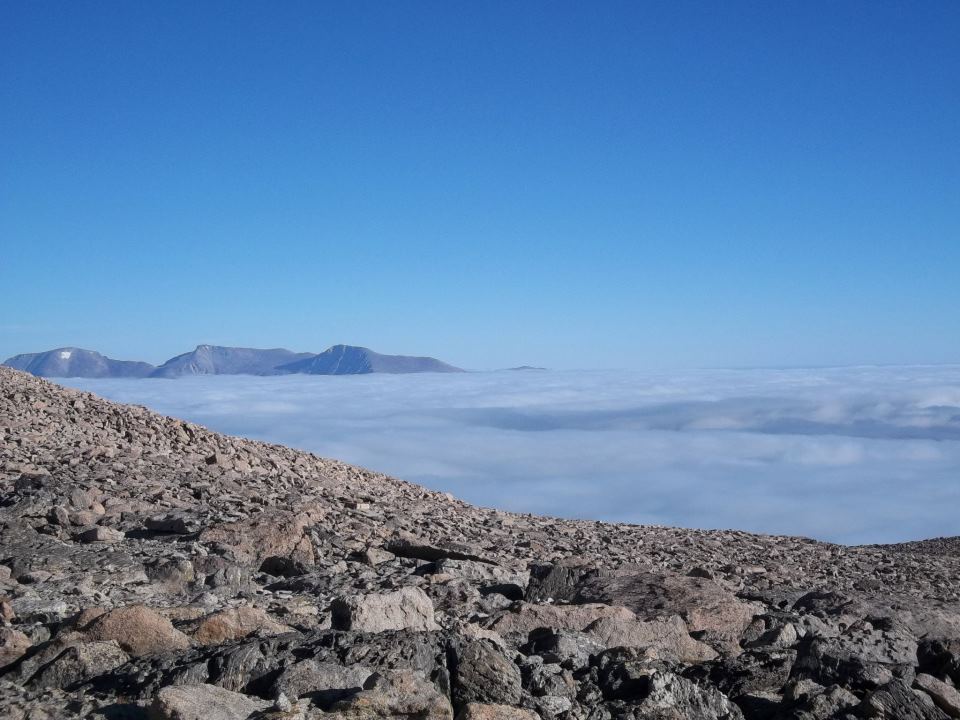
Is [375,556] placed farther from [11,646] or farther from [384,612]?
[11,646]

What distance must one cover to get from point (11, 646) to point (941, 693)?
20.4 feet

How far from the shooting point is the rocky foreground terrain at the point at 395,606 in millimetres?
5297

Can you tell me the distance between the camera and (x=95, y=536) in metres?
10.4

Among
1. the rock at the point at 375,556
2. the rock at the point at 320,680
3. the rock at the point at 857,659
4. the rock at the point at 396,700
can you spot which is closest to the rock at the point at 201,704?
the rock at the point at 320,680

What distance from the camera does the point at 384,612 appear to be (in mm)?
7117

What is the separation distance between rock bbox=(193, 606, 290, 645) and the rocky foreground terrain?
0.02 metres

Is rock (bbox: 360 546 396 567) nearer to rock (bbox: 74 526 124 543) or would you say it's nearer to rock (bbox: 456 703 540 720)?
rock (bbox: 74 526 124 543)

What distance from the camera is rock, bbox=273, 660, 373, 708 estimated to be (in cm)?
510

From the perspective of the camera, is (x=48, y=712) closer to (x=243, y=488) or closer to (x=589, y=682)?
(x=589, y=682)

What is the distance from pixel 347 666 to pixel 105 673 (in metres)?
1.50

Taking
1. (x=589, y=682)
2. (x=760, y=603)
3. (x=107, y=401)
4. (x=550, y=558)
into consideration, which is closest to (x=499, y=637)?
(x=589, y=682)

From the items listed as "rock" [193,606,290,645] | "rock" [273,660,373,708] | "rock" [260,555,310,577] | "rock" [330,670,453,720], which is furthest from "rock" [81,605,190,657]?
"rock" [260,555,310,577]

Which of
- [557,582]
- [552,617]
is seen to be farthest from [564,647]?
[557,582]

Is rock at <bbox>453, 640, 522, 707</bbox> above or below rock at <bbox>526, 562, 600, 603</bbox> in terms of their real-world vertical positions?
above
